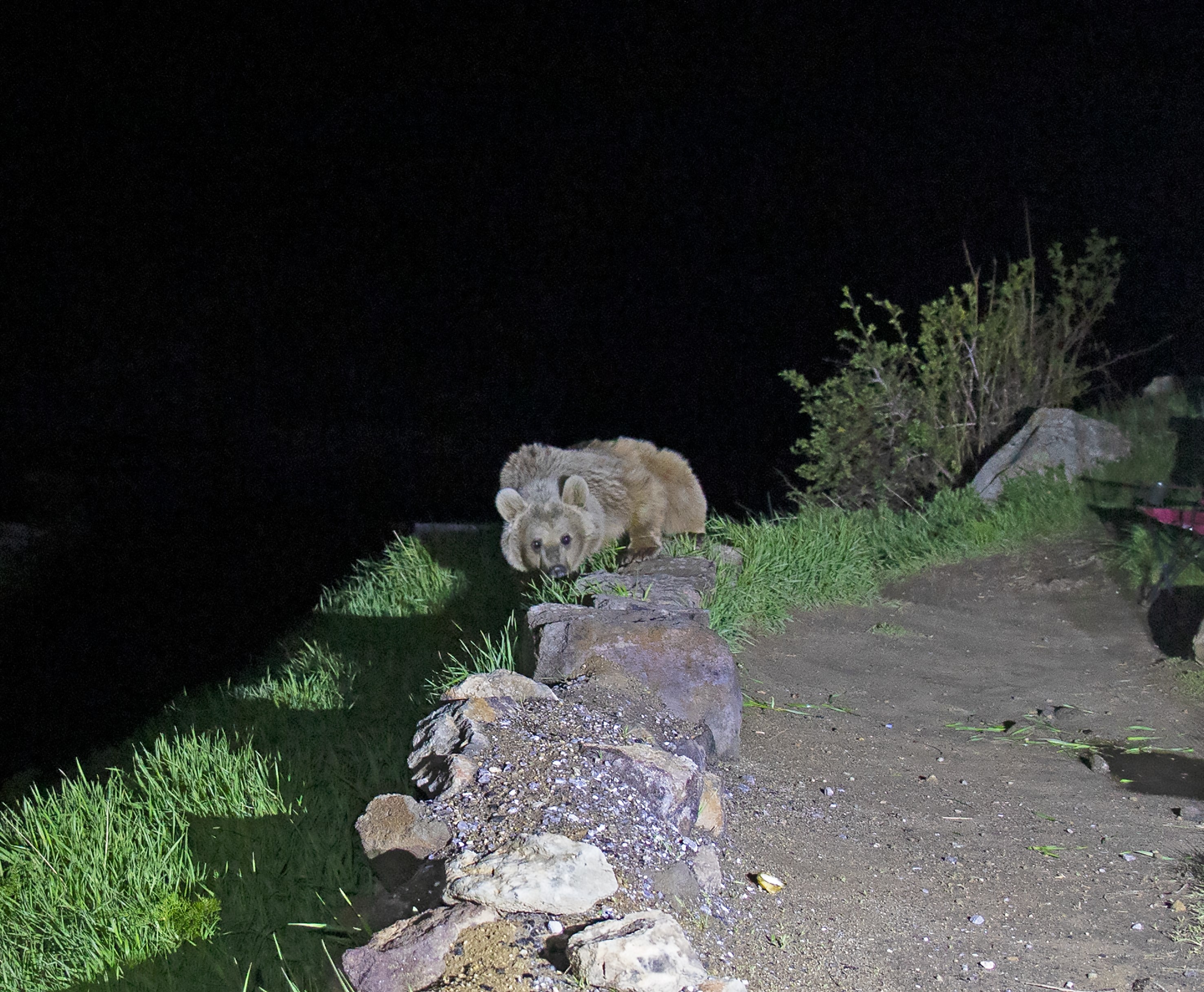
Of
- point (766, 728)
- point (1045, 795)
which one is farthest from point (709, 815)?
point (1045, 795)

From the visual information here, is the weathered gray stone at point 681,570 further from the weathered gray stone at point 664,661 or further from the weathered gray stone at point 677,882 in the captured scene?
the weathered gray stone at point 677,882

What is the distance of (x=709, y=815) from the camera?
10.7ft

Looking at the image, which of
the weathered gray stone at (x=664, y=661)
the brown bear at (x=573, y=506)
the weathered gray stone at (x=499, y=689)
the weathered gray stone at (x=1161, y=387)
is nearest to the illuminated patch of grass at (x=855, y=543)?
the brown bear at (x=573, y=506)

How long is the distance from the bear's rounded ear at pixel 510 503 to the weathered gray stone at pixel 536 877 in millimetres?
3245

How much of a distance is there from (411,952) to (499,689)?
121cm

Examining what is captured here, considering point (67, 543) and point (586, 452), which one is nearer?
point (586, 452)

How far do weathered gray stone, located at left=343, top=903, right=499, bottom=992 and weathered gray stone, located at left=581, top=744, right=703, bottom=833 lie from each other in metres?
0.75

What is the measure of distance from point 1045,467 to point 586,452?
3547 millimetres

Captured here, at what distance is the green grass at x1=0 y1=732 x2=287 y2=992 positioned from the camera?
3.08 metres

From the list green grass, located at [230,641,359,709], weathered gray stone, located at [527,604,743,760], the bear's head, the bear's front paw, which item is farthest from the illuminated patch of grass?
green grass, located at [230,641,359,709]

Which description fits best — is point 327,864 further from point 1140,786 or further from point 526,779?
point 1140,786

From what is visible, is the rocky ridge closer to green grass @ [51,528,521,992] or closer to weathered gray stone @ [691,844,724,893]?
weathered gray stone @ [691,844,724,893]

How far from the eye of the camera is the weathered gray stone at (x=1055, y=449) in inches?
298

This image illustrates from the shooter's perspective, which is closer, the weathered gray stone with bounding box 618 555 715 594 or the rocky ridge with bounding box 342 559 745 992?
the rocky ridge with bounding box 342 559 745 992
